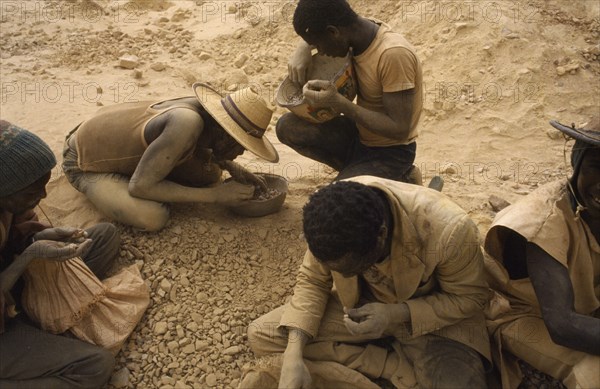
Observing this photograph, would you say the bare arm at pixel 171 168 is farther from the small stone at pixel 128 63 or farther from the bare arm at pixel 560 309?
the small stone at pixel 128 63

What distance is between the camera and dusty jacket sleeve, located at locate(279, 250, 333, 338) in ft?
7.89

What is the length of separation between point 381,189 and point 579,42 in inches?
155

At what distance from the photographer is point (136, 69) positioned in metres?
5.26

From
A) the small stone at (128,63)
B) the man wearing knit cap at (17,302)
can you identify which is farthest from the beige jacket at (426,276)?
the small stone at (128,63)

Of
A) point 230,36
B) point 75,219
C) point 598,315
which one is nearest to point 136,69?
point 230,36

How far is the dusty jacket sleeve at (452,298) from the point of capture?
7.32 feet

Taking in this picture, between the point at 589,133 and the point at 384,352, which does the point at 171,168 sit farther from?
the point at 589,133

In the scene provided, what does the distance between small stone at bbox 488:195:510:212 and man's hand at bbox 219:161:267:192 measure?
1390mm

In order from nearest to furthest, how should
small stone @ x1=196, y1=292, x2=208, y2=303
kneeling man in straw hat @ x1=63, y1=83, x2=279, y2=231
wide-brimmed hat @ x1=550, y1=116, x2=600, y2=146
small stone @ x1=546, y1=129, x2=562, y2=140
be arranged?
wide-brimmed hat @ x1=550, y1=116, x2=600, y2=146
small stone @ x1=196, y1=292, x2=208, y2=303
kneeling man in straw hat @ x1=63, y1=83, x2=279, y2=231
small stone @ x1=546, y1=129, x2=562, y2=140

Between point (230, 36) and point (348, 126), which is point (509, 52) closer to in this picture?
point (348, 126)

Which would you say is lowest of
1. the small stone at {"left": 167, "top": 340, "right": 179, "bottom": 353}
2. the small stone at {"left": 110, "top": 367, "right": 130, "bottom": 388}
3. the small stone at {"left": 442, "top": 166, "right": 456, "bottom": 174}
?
the small stone at {"left": 110, "top": 367, "right": 130, "bottom": 388}

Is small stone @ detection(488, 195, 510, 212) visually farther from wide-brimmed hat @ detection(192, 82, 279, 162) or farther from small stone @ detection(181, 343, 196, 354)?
small stone @ detection(181, 343, 196, 354)

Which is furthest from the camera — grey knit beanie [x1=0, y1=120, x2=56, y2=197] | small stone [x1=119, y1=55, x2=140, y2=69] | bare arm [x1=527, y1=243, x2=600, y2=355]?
small stone [x1=119, y1=55, x2=140, y2=69]

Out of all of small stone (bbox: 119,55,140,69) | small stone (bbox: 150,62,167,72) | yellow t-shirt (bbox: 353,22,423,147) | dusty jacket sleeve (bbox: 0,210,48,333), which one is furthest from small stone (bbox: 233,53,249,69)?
dusty jacket sleeve (bbox: 0,210,48,333)
